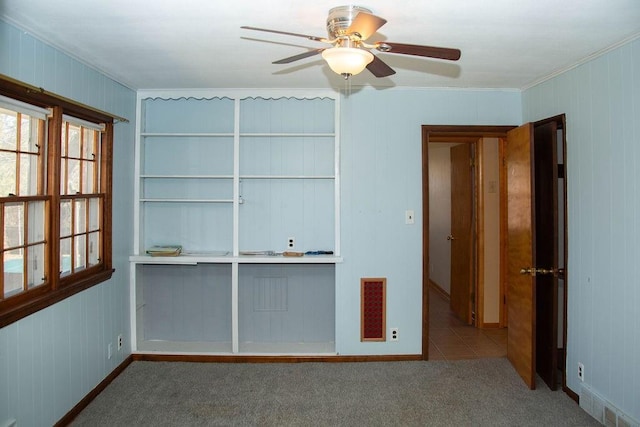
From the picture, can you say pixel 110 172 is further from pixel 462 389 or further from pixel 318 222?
pixel 462 389

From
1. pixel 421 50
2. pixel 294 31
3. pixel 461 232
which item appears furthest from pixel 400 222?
pixel 421 50

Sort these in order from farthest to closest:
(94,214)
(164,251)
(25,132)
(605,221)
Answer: (164,251)
(94,214)
(605,221)
(25,132)

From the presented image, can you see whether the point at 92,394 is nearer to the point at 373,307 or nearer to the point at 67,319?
the point at 67,319

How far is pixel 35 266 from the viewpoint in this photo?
2.49 m

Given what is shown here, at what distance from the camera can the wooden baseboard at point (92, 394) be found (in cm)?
266

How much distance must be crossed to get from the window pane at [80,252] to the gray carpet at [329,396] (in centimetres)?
97

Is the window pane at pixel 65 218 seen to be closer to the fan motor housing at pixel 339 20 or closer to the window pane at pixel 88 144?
the window pane at pixel 88 144

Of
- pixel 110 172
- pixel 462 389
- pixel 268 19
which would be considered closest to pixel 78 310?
pixel 110 172

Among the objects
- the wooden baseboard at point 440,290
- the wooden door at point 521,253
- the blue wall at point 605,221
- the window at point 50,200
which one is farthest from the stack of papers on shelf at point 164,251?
the wooden baseboard at point 440,290

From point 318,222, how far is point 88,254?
1.89 m

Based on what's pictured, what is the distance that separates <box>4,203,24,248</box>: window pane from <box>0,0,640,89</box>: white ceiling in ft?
3.27

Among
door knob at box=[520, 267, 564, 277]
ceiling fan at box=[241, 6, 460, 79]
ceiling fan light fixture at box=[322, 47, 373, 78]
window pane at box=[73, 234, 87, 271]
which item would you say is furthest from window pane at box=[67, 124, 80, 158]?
door knob at box=[520, 267, 564, 277]

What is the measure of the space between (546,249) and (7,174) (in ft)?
11.8

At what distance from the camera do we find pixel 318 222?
3.87 metres
